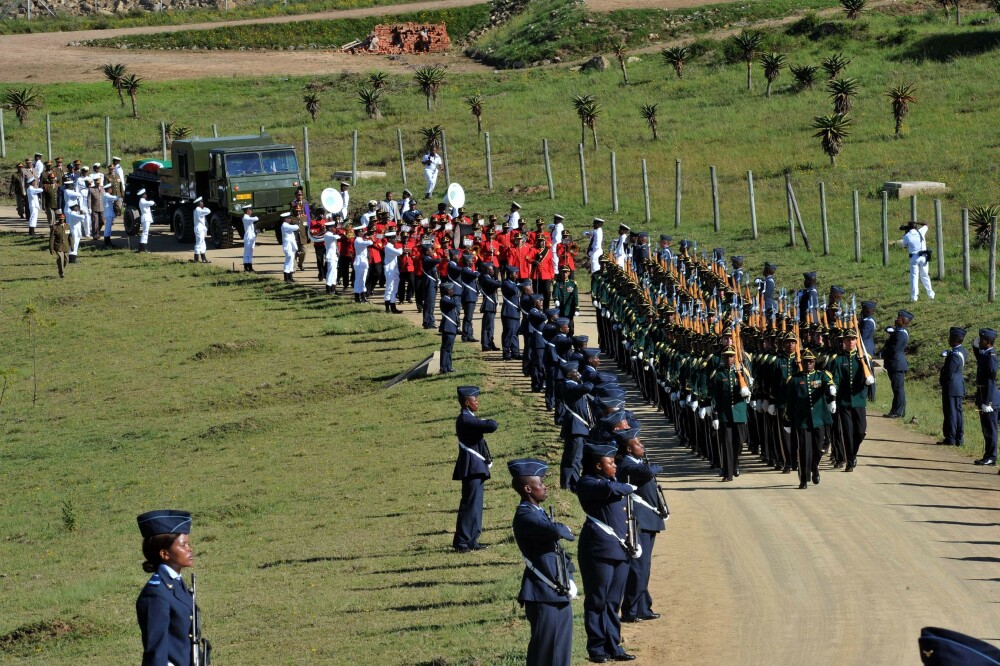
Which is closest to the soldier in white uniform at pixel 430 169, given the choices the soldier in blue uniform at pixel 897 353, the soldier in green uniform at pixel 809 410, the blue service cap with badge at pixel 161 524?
the soldier in blue uniform at pixel 897 353

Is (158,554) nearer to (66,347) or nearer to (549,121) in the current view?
(66,347)

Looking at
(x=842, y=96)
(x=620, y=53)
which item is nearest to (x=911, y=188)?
(x=842, y=96)

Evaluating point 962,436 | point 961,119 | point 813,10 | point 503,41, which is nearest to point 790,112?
point 961,119

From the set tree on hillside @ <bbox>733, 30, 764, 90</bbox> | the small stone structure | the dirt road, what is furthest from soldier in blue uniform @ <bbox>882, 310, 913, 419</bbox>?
tree on hillside @ <bbox>733, 30, 764, 90</bbox>

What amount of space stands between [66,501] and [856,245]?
17.2 meters

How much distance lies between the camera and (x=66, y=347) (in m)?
31.3

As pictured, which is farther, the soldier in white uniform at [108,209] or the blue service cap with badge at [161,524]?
the soldier in white uniform at [108,209]

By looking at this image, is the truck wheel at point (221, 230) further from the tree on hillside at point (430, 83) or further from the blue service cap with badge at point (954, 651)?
the blue service cap with badge at point (954, 651)

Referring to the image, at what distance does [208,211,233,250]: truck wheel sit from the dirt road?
19.6 m

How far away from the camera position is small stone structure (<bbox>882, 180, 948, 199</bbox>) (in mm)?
36719

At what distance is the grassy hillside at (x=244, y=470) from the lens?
13445 mm

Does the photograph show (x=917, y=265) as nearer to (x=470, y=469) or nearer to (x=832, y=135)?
(x=832, y=135)

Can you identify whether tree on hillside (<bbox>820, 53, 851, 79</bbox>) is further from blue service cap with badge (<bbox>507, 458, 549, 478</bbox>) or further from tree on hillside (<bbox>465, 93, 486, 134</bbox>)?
blue service cap with badge (<bbox>507, 458, 549, 478</bbox>)

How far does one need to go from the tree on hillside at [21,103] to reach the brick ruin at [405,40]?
1824 centimetres
